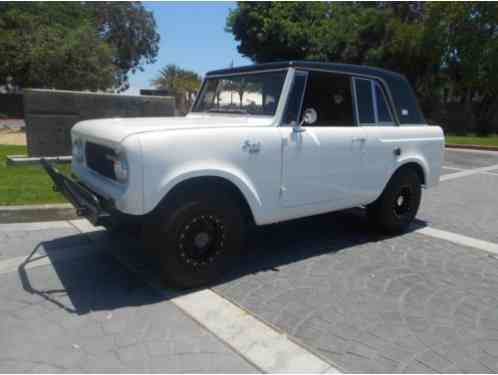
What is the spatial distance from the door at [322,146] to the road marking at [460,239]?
139 cm

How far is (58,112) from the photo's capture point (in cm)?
816

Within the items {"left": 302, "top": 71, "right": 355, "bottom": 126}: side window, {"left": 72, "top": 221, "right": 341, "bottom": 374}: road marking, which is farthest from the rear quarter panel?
{"left": 72, "top": 221, "right": 341, "bottom": 374}: road marking

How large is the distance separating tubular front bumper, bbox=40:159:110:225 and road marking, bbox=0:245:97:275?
0.77m

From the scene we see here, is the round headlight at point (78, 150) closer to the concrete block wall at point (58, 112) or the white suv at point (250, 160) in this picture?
the white suv at point (250, 160)

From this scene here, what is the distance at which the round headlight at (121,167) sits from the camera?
3.09 meters

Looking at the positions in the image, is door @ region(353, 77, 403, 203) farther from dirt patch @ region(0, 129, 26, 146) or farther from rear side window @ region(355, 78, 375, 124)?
dirt patch @ region(0, 129, 26, 146)

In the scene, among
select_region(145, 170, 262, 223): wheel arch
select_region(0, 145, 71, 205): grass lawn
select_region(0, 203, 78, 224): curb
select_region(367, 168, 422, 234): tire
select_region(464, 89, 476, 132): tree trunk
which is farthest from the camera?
select_region(464, 89, 476, 132): tree trunk

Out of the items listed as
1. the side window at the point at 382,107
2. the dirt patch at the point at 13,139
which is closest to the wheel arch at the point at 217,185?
the side window at the point at 382,107

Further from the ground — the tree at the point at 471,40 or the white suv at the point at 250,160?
the tree at the point at 471,40

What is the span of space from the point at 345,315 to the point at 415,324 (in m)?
0.51

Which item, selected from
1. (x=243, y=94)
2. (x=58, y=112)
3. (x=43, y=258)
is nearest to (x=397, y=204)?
(x=243, y=94)

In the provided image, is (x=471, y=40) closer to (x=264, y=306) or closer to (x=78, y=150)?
(x=78, y=150)

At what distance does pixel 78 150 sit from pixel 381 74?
3.45m

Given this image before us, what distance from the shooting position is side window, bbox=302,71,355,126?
423 centimetres
